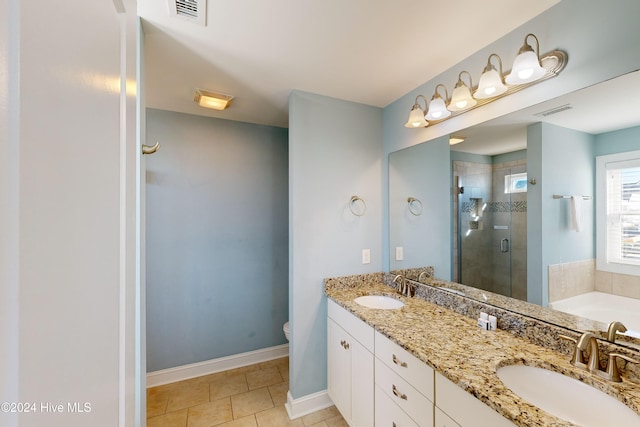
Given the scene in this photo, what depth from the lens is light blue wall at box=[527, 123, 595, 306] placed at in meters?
1.16

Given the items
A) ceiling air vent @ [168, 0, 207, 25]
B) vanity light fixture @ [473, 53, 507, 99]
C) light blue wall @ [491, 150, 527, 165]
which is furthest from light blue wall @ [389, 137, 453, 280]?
ceiling air vent @ [168, 0, 207, 25]

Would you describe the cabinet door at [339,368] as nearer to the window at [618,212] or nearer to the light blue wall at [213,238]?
the light blue wall at [213,238]

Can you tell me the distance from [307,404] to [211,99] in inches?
97.7

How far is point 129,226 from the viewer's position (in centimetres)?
68

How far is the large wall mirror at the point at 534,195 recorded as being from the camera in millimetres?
1100

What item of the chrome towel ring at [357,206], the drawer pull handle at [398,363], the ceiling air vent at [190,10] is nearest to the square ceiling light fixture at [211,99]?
the ceiling air vent at [190,10]

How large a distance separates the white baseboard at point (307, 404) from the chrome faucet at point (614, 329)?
5.83ft

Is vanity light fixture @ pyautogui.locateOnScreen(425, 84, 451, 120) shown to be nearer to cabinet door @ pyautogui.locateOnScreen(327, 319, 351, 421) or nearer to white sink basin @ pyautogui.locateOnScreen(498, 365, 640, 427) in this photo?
white sink basin @ pyautogui.locateOnScreen(498, 365, 640, 427)

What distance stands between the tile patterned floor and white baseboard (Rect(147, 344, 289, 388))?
0.16 feet

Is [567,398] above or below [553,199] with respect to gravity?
below

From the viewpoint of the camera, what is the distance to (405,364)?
1266mm

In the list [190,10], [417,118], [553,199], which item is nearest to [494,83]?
[417,118]

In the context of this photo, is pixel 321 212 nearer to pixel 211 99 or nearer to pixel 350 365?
pixel 350 365

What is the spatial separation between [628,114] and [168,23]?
2.07 m
